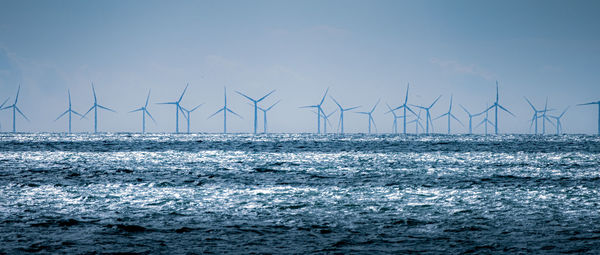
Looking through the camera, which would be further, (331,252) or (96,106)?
(96,106)

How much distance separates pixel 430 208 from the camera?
15008mm

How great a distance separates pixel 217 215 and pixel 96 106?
136648 mm

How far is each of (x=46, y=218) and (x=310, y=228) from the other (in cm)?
641

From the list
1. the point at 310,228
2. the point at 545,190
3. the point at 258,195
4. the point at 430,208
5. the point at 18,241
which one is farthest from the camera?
the point at 545,190

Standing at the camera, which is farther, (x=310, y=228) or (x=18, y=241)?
(x=310, y=228)

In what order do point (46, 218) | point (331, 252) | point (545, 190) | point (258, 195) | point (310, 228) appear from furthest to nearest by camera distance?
point (545, 190), point (258, 195), point (46, 218), point (310, 228), point (331, 252)

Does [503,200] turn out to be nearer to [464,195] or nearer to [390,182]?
[464,195]

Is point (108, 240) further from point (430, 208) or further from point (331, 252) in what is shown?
point (430, 208)

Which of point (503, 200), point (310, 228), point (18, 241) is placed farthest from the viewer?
point (503, 200)

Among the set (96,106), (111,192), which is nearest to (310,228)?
(111,192)

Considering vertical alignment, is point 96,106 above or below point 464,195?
above

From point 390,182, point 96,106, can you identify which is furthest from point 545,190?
point 96,106

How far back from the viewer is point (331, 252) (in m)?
9.36

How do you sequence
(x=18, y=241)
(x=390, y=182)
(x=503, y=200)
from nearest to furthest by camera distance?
(x=18, y=241) → (x=503, y=200) → (x=390, y=182)
